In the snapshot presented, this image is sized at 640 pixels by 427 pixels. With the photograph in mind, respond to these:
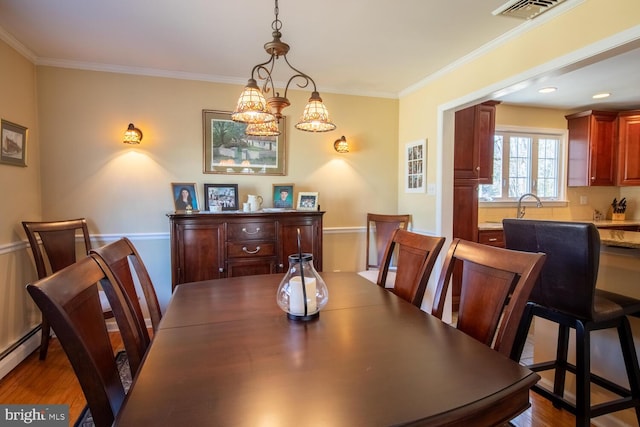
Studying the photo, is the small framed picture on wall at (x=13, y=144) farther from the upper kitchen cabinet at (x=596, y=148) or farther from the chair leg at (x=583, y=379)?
the upper kitchen cabinet at (x=596, y=148)

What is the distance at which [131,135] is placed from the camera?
9.79ft

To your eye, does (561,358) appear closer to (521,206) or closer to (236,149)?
(521,206)

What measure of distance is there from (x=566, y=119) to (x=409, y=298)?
4.38 metres

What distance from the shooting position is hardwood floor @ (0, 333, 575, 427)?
189 cm

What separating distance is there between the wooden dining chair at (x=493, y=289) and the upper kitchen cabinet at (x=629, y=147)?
4.37 metres

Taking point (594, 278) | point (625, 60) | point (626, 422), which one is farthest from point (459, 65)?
point (626, 422)

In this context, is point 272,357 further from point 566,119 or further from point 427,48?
point 566,119

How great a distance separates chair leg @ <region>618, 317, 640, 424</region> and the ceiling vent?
1.82 m

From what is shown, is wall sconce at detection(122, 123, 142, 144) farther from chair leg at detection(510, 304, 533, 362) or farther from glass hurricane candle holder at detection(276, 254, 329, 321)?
chair leg at detection(510, 304, 533, 362)

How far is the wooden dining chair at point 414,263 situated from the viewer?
1.57 metres

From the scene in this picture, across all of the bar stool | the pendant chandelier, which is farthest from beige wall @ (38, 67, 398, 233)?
the bar stool

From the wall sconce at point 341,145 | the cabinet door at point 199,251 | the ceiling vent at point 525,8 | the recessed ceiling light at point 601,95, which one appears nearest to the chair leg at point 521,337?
the ceiling vent at point 525,8

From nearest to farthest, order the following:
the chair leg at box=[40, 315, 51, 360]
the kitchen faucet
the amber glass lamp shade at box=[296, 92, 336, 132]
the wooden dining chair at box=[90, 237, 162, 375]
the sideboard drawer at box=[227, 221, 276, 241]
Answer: the wooden dining chair at box=[90, 237, 162, 375], the amber glass lamp shade at box=[296, 92, 336, 132], the chair leg at box=[40, 315, 51, 360], the sideboard drawer at box=[227, 221, 276, 241], the kitchen faucet

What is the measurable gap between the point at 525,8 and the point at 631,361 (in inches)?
80.8
